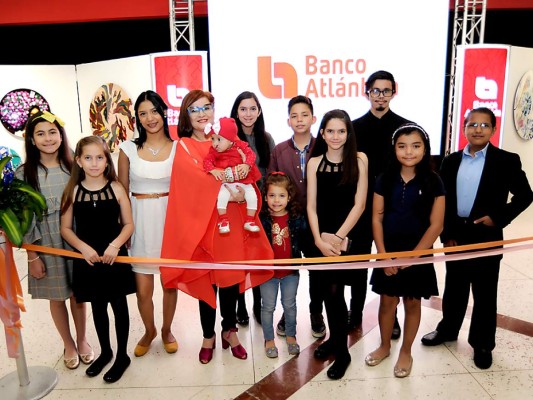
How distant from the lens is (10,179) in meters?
2.30

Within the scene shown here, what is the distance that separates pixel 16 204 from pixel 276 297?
1.56 m

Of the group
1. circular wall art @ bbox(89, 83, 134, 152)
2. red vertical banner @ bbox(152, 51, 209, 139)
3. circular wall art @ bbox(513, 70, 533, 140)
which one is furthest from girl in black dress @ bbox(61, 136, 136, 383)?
circular wall art @ bbox(513, 70, 533, 140)

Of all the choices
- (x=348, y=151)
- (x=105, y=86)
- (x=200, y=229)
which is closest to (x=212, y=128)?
(x=200, y=229)

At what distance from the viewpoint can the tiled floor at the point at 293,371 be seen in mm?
2459

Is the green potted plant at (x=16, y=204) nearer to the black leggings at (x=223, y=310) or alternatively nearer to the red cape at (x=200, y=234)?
the red cape at (x=200, y=234)

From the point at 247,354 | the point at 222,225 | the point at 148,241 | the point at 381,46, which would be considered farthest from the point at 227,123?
the point at 381,46

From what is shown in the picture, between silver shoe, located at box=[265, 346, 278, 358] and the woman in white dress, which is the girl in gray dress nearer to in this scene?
the woman in white dress

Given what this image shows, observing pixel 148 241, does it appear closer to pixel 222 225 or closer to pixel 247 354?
pixel 222 225

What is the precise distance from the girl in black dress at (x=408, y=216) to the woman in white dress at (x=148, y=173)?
125cm

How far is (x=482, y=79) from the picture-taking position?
19.2 ft

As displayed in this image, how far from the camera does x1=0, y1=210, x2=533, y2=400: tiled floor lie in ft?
8.07

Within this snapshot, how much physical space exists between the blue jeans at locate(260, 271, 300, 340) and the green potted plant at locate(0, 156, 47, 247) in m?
1.37

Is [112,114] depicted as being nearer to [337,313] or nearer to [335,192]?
[335,192]

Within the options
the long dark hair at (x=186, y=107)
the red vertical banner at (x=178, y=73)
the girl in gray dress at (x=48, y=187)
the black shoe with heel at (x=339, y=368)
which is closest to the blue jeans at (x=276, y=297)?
the black shoe with heel at (x=339, y=368)
